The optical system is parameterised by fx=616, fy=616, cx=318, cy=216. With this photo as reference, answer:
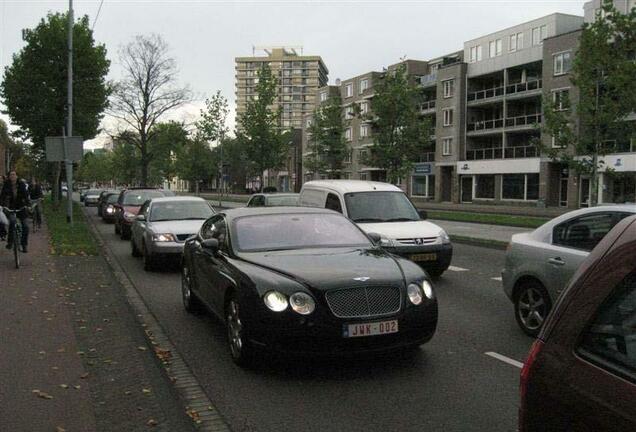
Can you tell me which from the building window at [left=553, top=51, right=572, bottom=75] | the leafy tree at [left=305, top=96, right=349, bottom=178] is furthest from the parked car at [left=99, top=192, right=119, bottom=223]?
the building window at [left=553, top=51, right=572, bottom=75]

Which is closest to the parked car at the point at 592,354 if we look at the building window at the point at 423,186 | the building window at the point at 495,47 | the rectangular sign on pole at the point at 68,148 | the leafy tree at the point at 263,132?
the rectangular sign on pole at the point at 68,148

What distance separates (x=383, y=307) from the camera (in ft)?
16.6

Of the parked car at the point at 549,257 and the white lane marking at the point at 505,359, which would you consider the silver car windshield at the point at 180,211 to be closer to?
the parked car at the point at 549,257

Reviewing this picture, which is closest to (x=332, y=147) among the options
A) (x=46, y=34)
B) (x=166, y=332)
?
(x=46, y=34)

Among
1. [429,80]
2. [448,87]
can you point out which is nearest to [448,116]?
[448,87]

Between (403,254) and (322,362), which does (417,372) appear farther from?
(403,254)

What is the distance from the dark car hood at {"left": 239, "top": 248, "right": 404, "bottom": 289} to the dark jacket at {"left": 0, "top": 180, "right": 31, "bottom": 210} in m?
7.97

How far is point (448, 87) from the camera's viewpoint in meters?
55.6

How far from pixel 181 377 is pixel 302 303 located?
1.19 meters

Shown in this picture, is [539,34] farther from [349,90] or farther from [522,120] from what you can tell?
[349,90]

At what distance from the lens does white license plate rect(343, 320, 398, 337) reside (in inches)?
Answer: 193

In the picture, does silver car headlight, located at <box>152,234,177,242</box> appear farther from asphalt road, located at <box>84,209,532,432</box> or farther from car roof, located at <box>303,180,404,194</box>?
asphalt road, located at <box>84,209,532,432</box>

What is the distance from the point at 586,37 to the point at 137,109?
33691mm

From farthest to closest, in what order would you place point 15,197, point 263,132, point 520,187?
point 520,187 → point 263,132 → point 15,197
